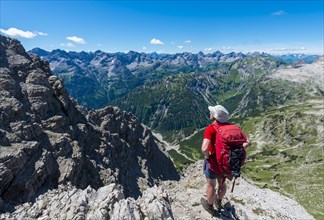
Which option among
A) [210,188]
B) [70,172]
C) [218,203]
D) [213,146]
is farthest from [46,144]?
[213,146]

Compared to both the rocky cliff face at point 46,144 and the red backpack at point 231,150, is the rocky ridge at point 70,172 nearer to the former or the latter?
the rocky cliff face at point 46,144

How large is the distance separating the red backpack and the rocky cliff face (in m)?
35.3

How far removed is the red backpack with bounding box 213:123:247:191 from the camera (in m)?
18.3

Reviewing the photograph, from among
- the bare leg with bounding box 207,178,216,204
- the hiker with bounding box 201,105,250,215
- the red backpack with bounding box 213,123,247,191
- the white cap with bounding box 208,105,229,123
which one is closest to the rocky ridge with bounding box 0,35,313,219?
the bare leg with bounding box 207,178,216,204

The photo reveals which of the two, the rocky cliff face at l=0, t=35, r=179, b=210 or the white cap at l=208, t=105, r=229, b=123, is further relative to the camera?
the rocky cliff face at l=0, t=35, r=179, b=210

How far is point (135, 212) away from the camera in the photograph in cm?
2539

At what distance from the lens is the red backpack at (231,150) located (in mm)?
18344

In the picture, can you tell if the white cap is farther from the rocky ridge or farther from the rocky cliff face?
the rocky cliff face

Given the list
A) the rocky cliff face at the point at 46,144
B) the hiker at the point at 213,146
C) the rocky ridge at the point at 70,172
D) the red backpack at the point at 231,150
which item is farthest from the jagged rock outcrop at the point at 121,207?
the rocky cliff face at the point at 46,144

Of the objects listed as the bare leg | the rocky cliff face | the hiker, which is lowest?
the rocky cliff face

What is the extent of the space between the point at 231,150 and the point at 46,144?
53.3 m

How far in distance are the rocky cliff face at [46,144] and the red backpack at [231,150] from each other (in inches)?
1391

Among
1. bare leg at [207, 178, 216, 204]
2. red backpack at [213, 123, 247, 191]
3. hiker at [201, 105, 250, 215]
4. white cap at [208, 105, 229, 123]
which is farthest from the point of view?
bare leg at [207, 178, 216, 204]

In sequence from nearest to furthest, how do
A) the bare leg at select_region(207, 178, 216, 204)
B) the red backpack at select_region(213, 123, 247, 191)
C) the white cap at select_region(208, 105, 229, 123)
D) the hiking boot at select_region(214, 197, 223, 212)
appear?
the red backpack at select_region(213, 123, 247, 191) < the white cap at select_region(208, 105, 229, 123) < the bare leg at select_region(207, 178, 216, 204) < the hiking boot at select_region(214, 197, 223, 212)
